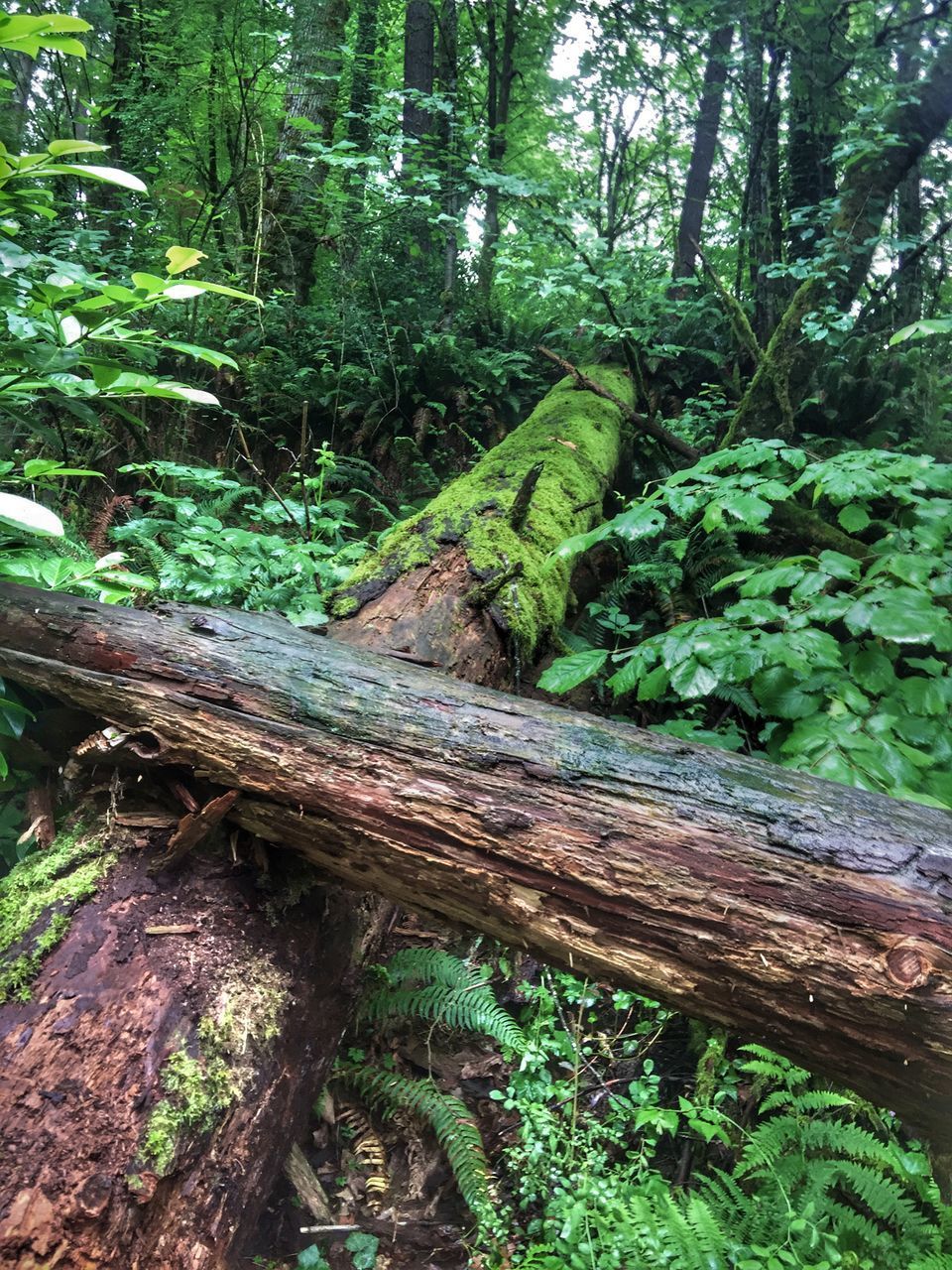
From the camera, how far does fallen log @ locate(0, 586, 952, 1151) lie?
1.36 m

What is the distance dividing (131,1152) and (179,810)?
85 centimetres

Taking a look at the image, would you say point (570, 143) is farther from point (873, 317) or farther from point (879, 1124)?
point (879, 1124)

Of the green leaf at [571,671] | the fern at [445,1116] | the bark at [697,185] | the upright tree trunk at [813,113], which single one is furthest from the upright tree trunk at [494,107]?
the fern at [445,1116]

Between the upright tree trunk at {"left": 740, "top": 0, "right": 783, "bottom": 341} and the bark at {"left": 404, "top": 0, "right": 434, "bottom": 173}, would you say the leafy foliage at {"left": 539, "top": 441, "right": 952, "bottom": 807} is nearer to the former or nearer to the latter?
the upright tree trunk at {"left": 740, "top": 0, "right": 783, "bottom": 341}

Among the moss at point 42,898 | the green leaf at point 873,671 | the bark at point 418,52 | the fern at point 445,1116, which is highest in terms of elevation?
the bark at point 418,52

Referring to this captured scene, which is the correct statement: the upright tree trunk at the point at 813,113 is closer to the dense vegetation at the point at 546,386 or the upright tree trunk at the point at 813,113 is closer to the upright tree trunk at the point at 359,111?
the dense vegetation at the point at 546,386

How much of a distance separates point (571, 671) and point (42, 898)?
1.73m

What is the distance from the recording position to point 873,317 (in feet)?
22.3

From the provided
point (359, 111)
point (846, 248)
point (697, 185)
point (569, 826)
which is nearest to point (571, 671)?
point (569, 826)

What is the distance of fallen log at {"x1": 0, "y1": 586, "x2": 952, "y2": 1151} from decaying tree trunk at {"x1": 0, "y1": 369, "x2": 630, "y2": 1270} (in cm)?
16

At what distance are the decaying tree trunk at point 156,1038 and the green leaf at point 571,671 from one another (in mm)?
536

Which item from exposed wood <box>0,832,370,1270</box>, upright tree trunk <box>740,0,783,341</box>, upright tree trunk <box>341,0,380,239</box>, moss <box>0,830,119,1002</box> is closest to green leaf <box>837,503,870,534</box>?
exposed wood <box>0,832,370,1270</box>

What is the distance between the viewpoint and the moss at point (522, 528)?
3146 mm

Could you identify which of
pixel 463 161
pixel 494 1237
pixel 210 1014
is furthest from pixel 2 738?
pixel 463 161
